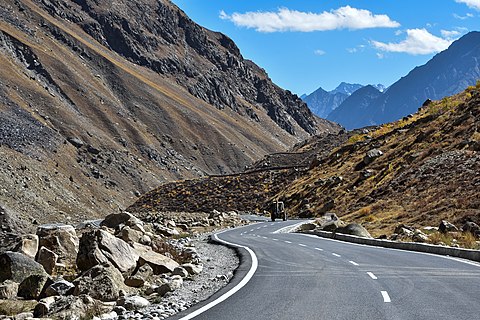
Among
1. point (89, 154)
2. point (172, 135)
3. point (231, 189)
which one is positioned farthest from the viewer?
point (172, 135)

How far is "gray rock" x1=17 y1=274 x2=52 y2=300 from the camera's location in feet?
43.1

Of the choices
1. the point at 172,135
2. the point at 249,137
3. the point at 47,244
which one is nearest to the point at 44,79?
the point at 172,135

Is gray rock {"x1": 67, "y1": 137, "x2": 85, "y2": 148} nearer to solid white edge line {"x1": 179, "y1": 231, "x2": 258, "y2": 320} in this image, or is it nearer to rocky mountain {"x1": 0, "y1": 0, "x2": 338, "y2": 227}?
rocky mountain {"x1": 0, "y1": 0, "x2": 338, "y2": 227}

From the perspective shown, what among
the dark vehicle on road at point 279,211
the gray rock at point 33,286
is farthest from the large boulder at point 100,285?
the dark vehicle on road at point 279,211

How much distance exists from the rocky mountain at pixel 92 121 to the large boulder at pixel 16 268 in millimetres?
38004

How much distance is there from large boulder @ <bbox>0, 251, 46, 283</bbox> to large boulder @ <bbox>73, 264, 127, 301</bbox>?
2.81 m

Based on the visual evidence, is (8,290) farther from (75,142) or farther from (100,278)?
(75,142)

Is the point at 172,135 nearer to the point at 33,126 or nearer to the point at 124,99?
the point at 124,99

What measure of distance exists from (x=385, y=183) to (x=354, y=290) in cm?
3750

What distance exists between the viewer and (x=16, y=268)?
49.1 ft

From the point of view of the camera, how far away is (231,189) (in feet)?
260

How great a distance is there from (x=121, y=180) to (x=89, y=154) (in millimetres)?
7219

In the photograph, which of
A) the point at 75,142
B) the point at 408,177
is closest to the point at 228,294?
the point at 408,177

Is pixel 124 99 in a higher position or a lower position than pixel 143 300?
higher
